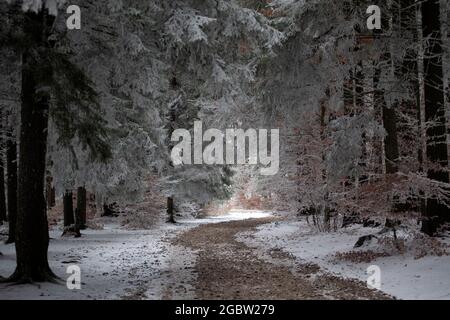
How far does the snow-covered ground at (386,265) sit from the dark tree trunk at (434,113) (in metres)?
1.63

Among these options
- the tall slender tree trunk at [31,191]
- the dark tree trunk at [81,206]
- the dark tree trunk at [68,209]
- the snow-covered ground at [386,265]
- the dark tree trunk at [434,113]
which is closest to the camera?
the snow-covered ground at [386,265]

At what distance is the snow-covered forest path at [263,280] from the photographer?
884cm

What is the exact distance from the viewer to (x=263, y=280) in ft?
34.2

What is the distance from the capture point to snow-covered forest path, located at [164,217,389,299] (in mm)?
8836

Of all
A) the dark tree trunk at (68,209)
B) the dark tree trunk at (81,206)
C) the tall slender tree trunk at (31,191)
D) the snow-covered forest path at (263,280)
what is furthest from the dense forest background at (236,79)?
the dark tree trunk at (81,206)

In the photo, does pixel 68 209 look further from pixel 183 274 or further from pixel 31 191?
pixel 31 191

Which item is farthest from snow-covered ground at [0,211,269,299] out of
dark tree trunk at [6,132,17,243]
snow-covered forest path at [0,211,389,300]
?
dark tree trunk at [6,132,17,243]

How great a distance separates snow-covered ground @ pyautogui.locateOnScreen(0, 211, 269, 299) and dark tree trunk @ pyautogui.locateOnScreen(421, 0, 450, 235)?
6580mm

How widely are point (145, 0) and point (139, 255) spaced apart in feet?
26.2

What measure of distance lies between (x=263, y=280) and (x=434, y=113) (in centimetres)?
658

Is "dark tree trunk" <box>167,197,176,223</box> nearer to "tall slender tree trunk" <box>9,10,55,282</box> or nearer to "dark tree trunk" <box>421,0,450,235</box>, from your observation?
"dark tree trunk" <box>421,0,450,235</box>

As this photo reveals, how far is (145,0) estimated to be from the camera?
36.5ft

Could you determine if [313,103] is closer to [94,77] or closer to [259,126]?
[259,126]

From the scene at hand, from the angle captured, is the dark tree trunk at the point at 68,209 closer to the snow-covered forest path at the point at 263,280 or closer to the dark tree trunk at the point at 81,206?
the dark tree trunk at the point at 81,206
